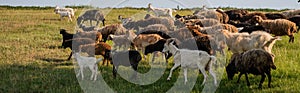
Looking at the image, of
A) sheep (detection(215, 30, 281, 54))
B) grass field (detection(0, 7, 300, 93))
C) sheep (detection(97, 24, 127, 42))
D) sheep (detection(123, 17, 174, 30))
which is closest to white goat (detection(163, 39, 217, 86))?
grass field (detection(0, 7, 300, 93))

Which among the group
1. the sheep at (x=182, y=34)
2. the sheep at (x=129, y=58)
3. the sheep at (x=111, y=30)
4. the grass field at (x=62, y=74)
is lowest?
the grass field at (x=62, y=74)

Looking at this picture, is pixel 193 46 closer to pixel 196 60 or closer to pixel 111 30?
pixel 196 60

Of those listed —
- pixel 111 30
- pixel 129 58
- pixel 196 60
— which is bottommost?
pixel 111 30

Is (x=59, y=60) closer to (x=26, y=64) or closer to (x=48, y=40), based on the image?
(x=26, y=64)

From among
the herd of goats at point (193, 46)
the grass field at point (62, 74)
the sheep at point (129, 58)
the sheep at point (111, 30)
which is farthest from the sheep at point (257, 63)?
the sheep at point (111, 30)

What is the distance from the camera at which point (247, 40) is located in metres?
11.0

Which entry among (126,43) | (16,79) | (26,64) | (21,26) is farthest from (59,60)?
(21,26)

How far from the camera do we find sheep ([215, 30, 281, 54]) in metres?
10.5

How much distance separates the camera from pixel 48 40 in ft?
56.6

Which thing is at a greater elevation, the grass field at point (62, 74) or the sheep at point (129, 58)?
the sheep at point (129, 58)

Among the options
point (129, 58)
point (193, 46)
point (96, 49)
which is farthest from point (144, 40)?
point (129, 58)

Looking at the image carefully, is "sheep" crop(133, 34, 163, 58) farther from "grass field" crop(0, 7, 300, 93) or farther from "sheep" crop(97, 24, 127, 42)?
"sheep" crop(97, 24, 127, 42)

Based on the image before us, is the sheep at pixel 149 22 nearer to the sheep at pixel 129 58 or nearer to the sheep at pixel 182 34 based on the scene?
the sheep at pixel 182 34

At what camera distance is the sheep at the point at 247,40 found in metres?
10.5
